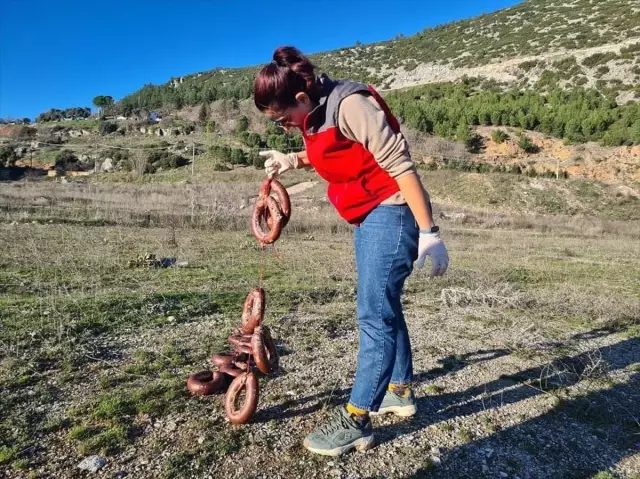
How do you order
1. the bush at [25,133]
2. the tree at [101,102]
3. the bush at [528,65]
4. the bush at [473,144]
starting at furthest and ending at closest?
the tree at [101,102], the bush at [25,133], the bush at [528,65], the bush at [473,144]

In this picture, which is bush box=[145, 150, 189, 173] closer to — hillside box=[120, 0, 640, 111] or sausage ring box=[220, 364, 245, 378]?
hillside box=[120, 0, 640, 111]

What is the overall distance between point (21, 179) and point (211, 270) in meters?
33.9

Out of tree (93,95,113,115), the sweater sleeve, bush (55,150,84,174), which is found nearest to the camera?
the sweater sleeve

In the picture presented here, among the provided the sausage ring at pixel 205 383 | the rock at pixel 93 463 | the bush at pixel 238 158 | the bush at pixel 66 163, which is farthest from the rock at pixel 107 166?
the rock at pixel 93 463

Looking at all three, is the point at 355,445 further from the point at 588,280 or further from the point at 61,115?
the point at 61,115

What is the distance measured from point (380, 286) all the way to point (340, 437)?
880mm

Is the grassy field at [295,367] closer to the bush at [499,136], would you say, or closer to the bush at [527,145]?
the bush at [527,145]

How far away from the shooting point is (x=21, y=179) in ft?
115

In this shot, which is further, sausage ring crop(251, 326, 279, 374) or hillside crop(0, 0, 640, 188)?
hillside crop(0, 0, 640, 188)

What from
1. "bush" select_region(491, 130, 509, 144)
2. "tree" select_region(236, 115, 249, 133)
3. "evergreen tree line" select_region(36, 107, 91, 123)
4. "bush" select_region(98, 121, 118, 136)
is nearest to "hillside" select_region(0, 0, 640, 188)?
"bush" select_region(491, 130, 509, 144)

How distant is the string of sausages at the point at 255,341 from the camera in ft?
9.39

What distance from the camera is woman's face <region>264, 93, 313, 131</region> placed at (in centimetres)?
239

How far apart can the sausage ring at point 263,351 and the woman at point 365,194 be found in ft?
1.55

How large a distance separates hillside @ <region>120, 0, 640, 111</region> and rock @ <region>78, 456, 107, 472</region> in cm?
4585
